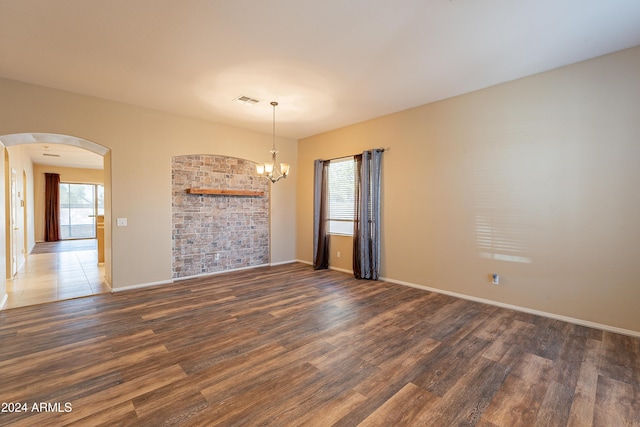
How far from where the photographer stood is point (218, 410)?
1.92 meters

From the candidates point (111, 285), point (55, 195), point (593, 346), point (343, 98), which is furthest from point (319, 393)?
point (55, 195)

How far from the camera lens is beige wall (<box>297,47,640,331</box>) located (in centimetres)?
313

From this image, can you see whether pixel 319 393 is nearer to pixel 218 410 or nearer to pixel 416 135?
pixel 218 410

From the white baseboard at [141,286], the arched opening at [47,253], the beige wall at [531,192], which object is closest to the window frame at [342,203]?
the beige wall at [531,192]

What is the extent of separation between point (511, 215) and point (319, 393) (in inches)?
134

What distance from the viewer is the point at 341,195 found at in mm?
6113

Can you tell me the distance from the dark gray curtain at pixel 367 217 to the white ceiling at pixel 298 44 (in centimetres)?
137

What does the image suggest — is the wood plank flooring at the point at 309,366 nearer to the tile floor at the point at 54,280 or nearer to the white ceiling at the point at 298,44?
the tile floor at the point at 54,280

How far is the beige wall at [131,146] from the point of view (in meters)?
3.90

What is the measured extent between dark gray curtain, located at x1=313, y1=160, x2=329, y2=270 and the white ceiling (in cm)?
219

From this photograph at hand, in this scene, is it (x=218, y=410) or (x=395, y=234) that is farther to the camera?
(x=395, y=234)

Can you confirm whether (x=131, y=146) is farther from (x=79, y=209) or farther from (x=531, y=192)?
(x=79, y=209)

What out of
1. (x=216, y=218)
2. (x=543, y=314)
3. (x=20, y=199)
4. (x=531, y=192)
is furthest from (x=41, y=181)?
(x=543, y=314)

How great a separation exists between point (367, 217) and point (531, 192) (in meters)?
2.57
